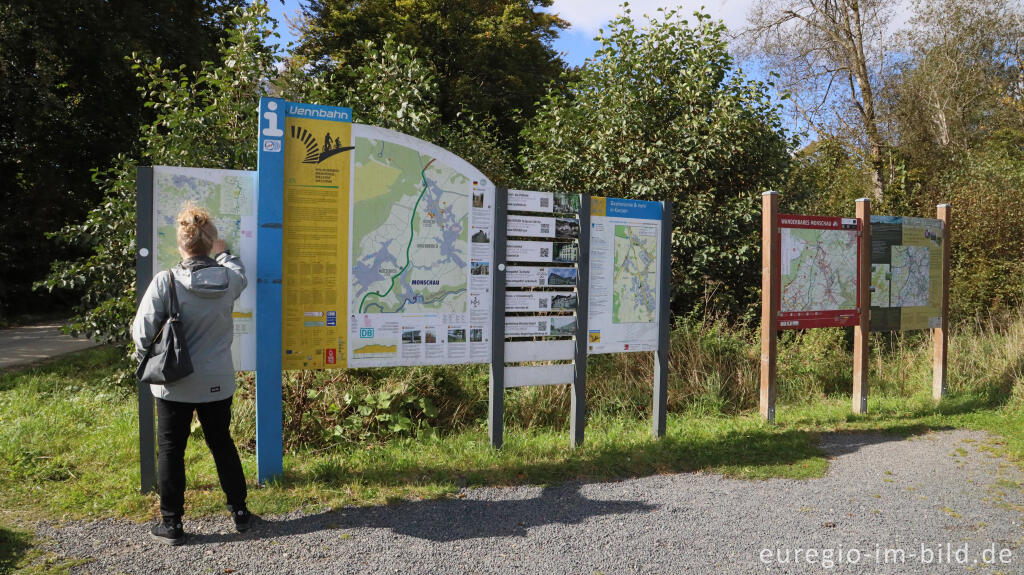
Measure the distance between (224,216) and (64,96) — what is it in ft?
50.6

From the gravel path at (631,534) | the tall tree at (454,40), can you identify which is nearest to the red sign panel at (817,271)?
the gravel path at (631,534)

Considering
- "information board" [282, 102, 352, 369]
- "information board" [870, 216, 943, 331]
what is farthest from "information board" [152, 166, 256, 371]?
"information board" [870, 216, 943, 331]

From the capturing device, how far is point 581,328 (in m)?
5.44

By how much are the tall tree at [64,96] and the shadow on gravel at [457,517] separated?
13663 mm

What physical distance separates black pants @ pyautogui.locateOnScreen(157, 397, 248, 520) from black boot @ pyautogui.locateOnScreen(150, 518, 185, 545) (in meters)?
0.03

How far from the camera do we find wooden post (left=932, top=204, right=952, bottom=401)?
7.60 meters

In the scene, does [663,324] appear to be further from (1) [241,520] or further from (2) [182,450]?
(2) [182,450]

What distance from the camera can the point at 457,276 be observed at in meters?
4.99

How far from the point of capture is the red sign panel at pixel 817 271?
6578 millimetres

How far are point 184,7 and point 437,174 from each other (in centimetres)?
1441

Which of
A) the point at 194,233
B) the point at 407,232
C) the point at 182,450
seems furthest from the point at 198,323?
the point at 407,232

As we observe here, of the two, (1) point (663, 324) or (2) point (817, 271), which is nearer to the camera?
(1) point (663, 324)

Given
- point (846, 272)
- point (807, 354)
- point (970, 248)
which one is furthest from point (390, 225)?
point (970, 248)

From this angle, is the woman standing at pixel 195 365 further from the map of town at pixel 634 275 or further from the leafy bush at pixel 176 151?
the map of town at pixel 634 275
